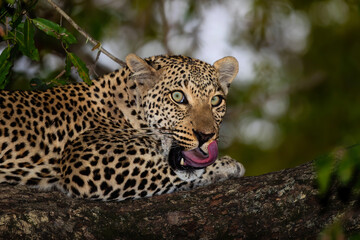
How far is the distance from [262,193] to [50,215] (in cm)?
201

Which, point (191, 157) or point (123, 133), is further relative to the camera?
point (123, 133)

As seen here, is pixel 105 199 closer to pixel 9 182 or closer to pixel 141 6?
pixel 9 182

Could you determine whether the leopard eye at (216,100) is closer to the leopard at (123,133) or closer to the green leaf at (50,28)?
the leopard at (123,133)

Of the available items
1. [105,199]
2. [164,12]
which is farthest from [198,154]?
[164,12]

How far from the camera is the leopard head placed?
260 inches

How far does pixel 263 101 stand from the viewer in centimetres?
1333

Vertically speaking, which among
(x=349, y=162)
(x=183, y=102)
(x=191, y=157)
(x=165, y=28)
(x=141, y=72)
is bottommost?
(x=349, y=162)

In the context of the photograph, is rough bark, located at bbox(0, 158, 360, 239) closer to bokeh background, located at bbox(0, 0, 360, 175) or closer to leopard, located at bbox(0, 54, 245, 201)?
leopard, located at bbox(0, 54, 245, 201)

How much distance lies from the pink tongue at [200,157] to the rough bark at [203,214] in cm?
49

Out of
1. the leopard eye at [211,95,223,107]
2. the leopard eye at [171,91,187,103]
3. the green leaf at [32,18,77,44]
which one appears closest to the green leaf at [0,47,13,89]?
the green leaf at [32,18,77,44]

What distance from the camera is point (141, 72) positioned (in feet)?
24.1

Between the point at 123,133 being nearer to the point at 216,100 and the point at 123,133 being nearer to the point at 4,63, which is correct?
the point at 216,100

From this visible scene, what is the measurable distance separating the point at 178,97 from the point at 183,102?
10 cm

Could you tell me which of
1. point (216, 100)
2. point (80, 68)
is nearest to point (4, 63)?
point (80, 68)
